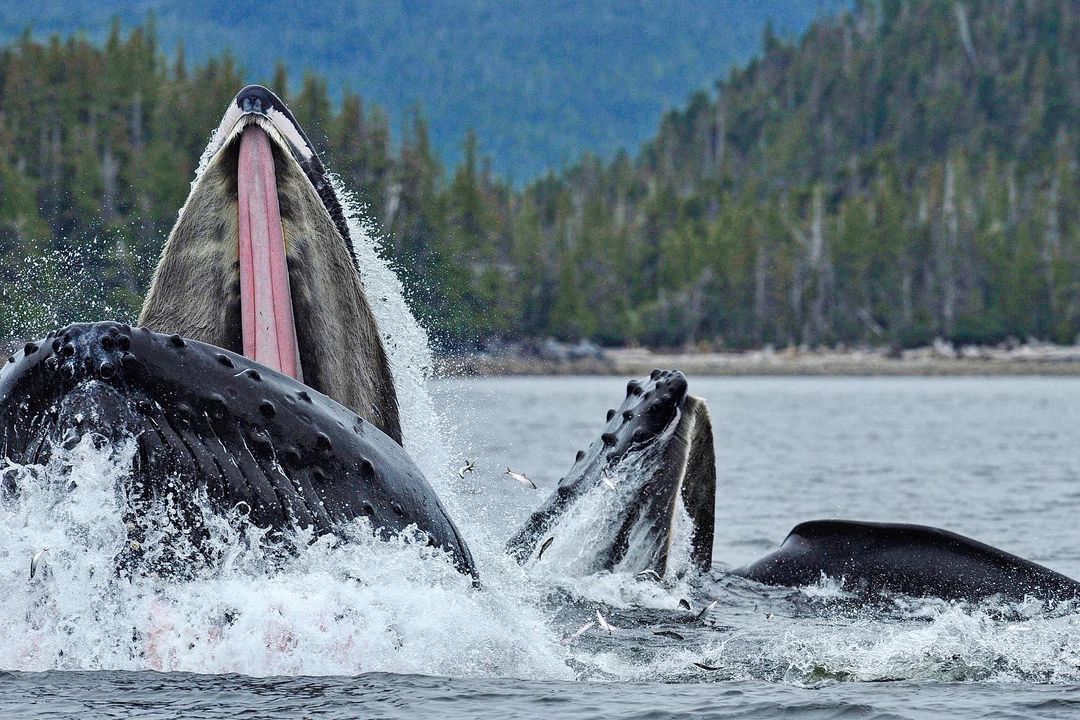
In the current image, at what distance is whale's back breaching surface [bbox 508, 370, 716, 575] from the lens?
738cm

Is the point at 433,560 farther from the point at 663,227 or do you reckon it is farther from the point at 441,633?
the point at 663,227

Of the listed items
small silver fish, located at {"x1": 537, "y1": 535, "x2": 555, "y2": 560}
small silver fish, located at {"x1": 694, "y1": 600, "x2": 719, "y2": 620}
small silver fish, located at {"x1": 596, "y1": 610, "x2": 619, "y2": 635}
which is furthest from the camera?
small silver fish, located at {"x1": 694, "y1": 600, "x2": 719, "y2": 620}

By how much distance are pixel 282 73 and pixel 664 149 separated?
268ft

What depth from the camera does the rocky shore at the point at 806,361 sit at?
87.9 metres

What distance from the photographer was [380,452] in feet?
17.6

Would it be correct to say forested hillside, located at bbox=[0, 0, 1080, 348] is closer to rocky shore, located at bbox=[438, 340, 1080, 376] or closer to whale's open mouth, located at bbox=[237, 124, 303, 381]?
rocky shore, located at bbox=[438, 340, 1080, 376]

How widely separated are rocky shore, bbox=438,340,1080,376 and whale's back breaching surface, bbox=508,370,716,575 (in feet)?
247

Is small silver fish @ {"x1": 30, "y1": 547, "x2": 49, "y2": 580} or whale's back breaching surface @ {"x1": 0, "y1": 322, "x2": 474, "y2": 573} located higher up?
whale's back breaching surface @ {"x1": 0, "y1": 322, "x2": 474, "y2": 573}

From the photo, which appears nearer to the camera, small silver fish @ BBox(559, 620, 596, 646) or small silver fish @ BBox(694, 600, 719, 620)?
small silver fish @ BBox(559, 620, 596, 646)

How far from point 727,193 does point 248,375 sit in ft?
374

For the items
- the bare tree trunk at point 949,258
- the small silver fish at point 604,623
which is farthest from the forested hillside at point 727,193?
the small silver fish at point 604,623

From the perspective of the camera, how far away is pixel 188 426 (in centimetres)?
498

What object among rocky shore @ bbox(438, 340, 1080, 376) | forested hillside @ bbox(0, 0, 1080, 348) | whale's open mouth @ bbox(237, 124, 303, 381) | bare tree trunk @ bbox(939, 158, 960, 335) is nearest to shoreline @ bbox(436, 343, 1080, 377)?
rocky shore @ bbox(438, 340, 1080, 376)

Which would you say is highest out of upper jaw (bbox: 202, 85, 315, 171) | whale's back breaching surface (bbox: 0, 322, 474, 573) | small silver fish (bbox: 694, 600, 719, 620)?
upper jaw (bbox: 202, 85, 315, 171)
